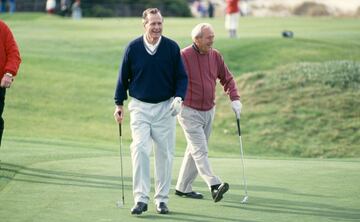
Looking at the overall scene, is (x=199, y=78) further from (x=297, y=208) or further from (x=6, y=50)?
(x=6, y=50)

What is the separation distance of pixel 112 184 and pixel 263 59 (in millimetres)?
21641

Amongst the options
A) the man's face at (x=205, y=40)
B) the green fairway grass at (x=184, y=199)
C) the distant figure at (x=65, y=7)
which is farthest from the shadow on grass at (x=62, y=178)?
the distant figure at (x=65, y=7)

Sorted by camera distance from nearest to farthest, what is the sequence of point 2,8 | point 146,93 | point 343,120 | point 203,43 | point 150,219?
point 150,219 → point 146,93 → point 203,43 → point 343,120 → point 2,8

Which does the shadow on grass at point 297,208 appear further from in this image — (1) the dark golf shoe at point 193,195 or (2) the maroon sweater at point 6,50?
(2) the maroon sweater at point 6,50

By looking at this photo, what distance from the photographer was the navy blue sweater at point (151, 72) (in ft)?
35.0

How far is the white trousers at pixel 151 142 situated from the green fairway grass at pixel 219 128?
0.32 m

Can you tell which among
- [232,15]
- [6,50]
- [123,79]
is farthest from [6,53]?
[232,15]

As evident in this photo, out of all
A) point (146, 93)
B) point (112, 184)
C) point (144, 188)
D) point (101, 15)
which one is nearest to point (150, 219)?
point (144, 188)

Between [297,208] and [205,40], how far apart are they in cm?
223

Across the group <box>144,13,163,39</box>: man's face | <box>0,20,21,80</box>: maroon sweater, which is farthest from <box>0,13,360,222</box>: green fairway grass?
<box>144,13,163,39</box>: man's face

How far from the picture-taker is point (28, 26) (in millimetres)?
45406

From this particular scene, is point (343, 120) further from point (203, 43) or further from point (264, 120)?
point (203, 43)

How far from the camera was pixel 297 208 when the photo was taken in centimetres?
1074

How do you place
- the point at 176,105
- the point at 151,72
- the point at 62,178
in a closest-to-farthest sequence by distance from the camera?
the point at 176,105 < the point at 151,72 < the point at 62,178
